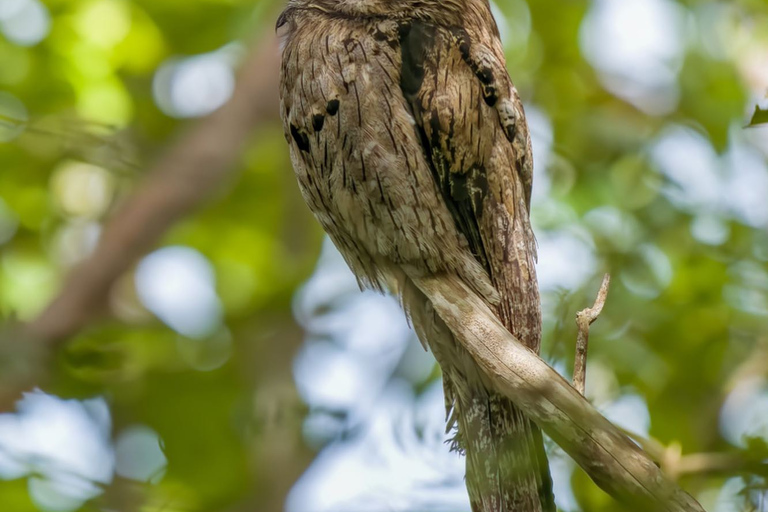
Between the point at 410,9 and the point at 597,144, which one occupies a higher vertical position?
the point at 597,144

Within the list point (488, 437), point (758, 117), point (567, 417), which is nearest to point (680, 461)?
point (488, 437)

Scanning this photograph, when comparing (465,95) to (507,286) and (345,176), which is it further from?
(507,286)

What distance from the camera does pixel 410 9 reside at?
200 centimetres

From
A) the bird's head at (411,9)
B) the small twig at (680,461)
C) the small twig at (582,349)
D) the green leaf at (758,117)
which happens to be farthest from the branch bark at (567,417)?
the small twig at (680,461)

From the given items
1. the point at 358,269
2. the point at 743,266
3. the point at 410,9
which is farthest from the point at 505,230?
the point at 743,266

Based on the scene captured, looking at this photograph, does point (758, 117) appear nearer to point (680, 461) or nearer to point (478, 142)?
point (478, 142)

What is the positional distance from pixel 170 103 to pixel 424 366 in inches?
138

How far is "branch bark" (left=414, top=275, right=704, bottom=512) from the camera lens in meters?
1.42

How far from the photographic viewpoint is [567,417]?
1555 millimetres

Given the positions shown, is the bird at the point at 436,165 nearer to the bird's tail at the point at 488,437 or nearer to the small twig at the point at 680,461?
the bird's tail at the point at 488,437

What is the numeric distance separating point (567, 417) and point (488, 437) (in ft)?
1.61

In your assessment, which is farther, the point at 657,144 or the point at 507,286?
the point at 657,144

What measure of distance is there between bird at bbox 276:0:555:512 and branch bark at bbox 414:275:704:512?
0.61ft

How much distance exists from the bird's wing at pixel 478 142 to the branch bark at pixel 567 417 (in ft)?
0.67
